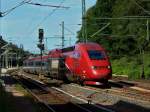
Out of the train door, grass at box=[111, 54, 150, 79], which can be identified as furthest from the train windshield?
grass at box=[111, 54, 150, 79]

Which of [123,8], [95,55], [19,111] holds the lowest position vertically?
[19,111]

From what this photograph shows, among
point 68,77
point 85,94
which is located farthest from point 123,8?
point 85,94

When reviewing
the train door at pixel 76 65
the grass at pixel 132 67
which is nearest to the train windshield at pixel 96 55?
the train door at pixel 76 65

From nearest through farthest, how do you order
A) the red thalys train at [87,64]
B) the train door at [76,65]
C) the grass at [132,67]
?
the red thalys train at [87,64] < the train door at [76,65] < the grass at [132,67]

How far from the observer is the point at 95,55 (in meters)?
40.2

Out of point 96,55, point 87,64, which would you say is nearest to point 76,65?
point 96,55

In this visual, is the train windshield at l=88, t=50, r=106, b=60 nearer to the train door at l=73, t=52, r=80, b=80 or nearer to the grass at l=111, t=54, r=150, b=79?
the train door at l=73, t=52, r=80, b=80

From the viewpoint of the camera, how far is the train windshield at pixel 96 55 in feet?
131

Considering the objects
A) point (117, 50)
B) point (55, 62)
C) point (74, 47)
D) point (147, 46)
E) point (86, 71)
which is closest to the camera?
Result: point (86, 71)

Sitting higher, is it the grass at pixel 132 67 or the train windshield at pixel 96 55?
the train windshield at pixel 96 55

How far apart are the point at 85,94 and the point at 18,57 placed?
127 m

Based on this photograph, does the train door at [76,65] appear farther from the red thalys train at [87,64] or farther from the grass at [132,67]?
the grass at [132,67]

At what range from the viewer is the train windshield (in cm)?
3989

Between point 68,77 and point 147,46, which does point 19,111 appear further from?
point 147,46
